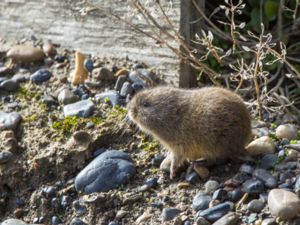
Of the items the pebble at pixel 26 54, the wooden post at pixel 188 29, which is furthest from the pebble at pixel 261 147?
the pebble at pixel 26 54

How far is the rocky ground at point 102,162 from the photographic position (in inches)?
192

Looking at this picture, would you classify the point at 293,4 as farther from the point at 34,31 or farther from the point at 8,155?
the point at 8,155

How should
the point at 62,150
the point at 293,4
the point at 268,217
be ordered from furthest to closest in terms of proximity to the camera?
the point at 293,4
the point at 62,150
the point at 268,217

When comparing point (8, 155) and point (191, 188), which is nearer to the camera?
point (191, 188)

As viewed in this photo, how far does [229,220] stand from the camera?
15.2ft

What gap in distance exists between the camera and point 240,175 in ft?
16.4

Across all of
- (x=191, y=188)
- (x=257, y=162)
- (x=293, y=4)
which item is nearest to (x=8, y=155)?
(x=191, y=188)

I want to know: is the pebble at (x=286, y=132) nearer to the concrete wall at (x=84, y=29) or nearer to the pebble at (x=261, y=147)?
the pebble at (x=261, y=147)

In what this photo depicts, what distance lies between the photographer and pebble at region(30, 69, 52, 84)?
655 cm

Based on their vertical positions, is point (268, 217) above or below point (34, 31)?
below

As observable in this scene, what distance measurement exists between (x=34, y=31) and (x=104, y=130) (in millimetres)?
1698

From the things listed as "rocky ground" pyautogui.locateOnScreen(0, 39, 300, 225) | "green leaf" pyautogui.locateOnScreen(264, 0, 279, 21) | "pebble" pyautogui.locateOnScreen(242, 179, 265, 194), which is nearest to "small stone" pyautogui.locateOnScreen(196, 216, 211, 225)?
"rocky ground" pyautogui.locateOnScreen(0, 39, 300, 225)

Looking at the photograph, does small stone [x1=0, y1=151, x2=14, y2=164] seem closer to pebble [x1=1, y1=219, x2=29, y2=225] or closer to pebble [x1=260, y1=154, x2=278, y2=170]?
pebble [x1=1, y1=219, x2=29, y2=225]

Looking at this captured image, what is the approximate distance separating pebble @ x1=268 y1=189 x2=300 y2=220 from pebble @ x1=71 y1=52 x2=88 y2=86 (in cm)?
234
